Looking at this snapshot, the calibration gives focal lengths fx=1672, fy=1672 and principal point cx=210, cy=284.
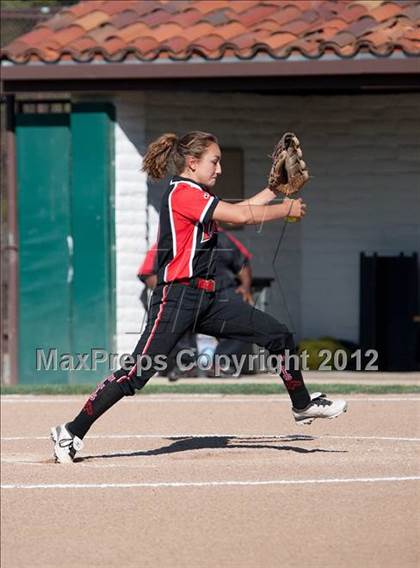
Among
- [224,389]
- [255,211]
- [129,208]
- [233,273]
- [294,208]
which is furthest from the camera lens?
[129,208]

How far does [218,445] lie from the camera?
9500 mm

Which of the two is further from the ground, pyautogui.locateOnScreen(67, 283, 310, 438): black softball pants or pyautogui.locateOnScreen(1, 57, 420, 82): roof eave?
pyautogui.locateOnScreen(1, 57, 420, 82): roof eave

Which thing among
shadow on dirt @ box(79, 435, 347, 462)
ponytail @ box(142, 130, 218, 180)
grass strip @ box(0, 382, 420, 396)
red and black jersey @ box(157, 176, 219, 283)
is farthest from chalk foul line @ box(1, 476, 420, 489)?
grass strip @ box(0, 382, 420, 396)

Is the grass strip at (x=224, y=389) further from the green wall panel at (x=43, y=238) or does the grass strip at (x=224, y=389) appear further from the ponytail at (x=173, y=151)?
the ponytail at (x=173, y=151)

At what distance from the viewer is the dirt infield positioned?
6594mm

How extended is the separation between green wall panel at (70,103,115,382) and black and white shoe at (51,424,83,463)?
5.38 m

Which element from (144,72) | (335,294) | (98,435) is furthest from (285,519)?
(335,294)

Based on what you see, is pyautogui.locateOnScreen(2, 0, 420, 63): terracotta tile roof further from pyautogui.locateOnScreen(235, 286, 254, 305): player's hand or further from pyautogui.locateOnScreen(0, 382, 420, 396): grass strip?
pyautogui.locateOnScreen(0, 382, 420, 396): grass strip

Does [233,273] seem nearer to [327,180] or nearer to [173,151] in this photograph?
[327,180]

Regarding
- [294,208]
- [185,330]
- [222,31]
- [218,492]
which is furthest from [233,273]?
[294,208]

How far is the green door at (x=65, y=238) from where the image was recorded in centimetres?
1437

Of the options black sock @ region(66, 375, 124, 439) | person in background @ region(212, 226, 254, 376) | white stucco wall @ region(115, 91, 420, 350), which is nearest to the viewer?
black sock @ region(66, 375, 124, 439)

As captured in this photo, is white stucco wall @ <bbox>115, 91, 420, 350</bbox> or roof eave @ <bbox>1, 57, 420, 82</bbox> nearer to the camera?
roof eave @ <bbox>1, 57, 420, 82</bbox>

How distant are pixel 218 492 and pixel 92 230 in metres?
6.81
